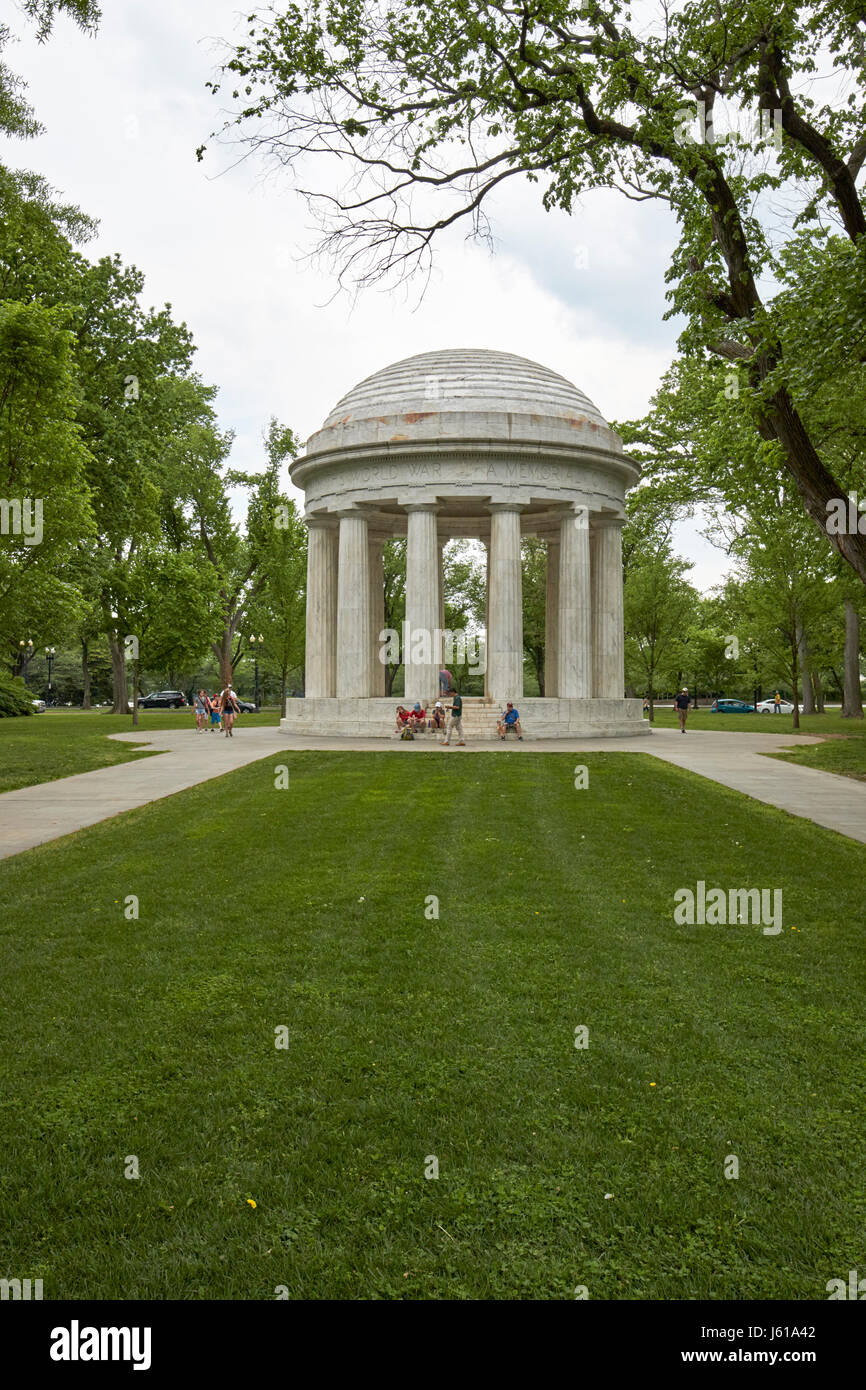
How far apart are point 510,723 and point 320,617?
12.0 meters

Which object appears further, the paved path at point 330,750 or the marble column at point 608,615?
the marble column at point 608,615

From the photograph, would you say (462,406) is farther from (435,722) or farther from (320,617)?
(435,722)

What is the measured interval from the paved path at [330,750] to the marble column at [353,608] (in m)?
3.59

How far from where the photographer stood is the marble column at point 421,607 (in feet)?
109

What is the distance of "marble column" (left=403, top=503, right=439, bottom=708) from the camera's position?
109 feet

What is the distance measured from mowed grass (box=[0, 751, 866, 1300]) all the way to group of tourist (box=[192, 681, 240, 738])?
2475 cm

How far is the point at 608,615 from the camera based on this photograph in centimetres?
3794

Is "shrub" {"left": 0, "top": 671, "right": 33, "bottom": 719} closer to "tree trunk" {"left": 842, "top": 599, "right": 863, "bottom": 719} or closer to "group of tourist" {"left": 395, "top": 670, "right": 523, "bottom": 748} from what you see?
"group of tourist" {"left": 395, "top": 670, "right": 523, "bottom": 748}

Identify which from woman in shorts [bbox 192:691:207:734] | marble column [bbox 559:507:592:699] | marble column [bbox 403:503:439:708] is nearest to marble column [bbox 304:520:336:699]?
woman in shorts [bbox 192:691:207:734]

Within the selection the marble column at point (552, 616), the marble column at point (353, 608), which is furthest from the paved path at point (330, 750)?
the marble column at point (552, 616)

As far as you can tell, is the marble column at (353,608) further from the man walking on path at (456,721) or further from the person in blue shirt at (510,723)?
the man walking on path at (456,721)

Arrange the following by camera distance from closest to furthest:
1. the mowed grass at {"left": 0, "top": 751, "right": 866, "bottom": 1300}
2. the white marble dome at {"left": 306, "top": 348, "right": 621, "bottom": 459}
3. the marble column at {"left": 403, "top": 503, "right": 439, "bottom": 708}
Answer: the mowed grass at {"left": 0, "top": 751, "right": 866, "bottom": 1300}
the white marble dome at {"left": 306, "top": 348, "right": 621, "bottom": 459}
the marble column at {"left": 403, "top": 503, "right": 439, "bottom": 708}
